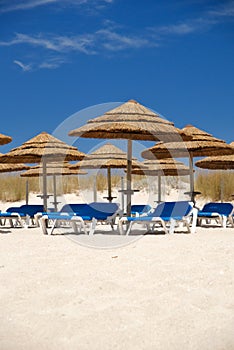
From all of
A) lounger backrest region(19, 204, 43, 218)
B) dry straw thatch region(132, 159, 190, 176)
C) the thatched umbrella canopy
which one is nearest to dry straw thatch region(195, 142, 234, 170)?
dry straw thatch region(132, 159, 190, 176)

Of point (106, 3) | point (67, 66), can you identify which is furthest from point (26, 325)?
point (67, 66)

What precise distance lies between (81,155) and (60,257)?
488cm

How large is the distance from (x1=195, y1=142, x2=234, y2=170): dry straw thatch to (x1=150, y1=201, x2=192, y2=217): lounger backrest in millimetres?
3311

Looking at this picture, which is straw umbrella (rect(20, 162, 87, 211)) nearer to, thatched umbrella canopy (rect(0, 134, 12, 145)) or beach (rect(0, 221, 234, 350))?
thatched umbrella canopy (rect(0, 134, 12, 145))

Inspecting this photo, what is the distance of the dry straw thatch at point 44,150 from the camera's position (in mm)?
9367

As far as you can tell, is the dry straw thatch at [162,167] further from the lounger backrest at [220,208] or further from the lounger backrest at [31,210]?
the lounger backrest at [31,210]

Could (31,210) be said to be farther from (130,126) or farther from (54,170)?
(54,170)

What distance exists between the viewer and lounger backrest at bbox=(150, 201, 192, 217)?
8062 mm

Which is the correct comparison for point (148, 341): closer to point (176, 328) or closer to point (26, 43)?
point (176, 328)

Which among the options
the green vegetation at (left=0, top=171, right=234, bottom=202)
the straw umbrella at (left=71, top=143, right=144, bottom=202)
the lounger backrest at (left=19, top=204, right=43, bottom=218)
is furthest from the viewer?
the green vegetation at (left=0, top=171, right=234, bottom=202)

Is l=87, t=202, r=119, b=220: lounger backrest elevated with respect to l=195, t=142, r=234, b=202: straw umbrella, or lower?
lower

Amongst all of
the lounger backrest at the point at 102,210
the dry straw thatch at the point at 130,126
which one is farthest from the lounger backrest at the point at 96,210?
the dry straw thatch at the point at 130,126

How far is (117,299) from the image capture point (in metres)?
3.47

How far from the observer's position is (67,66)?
28.9 feet
